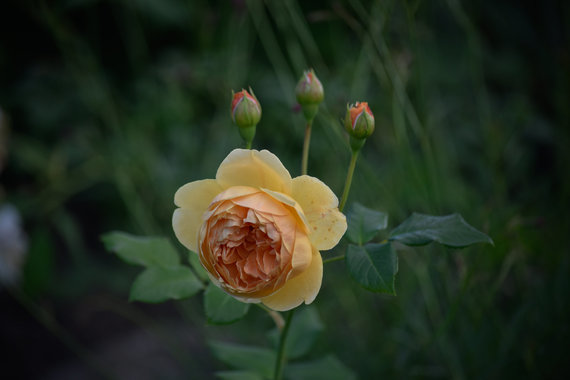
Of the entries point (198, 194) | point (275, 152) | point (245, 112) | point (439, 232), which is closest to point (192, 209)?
point (198, 194)

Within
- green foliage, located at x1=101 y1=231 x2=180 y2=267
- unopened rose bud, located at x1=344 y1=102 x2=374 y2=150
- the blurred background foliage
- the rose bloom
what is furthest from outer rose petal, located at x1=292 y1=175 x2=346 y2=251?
the blurred background foliage

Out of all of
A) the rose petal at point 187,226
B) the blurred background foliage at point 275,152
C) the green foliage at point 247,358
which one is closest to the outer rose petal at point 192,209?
the rose petal at point 187,226

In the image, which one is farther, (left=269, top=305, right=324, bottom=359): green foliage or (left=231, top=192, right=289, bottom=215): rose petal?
(left=269, top=305, right=324, bottom=359): green foliage

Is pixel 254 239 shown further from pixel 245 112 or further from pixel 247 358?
pixel 247 358

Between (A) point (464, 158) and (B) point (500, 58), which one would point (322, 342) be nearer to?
(A) point (464, 158)

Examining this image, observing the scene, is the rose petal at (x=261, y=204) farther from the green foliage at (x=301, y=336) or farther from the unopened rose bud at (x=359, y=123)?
the green foliage at (x=301, y=336)

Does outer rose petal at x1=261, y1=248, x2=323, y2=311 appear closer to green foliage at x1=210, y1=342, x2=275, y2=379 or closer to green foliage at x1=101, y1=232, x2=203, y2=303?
green foliage at x1=101, y1=232, x2=203, y2=303
